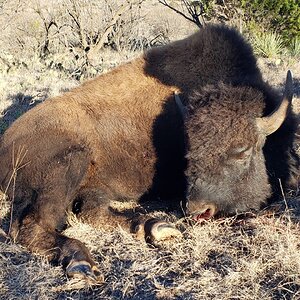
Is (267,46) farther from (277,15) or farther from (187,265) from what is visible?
(187,265)

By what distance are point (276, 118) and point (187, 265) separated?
1.75 metres

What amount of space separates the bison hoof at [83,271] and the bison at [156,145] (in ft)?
0.04

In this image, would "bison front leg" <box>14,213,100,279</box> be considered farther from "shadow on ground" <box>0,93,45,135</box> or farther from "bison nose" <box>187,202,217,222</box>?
"shadow on ground" <box>0,93,45,135</box>

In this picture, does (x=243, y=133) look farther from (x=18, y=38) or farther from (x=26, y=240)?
(x=18, y=38)

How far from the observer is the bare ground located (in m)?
3.53

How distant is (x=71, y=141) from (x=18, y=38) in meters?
13.8

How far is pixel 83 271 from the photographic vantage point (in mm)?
3943

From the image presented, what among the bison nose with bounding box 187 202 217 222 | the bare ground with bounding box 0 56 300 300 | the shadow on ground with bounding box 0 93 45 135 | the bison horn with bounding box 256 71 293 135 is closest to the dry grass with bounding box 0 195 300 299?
the bare ground with bounding box 0 56 300 300

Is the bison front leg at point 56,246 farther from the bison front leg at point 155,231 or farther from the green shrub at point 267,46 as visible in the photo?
the green shrub at point 267,46

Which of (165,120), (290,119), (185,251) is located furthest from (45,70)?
(185,251)

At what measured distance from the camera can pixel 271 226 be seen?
4324 millimetres

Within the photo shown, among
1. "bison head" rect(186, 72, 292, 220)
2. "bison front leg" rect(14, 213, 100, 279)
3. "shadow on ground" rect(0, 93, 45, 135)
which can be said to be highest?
"bison head" rect(186, 72, 292, 220)

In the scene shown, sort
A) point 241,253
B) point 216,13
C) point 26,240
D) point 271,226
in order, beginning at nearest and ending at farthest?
1. point 241,253
2. point 271,226
3. point 26,240
4. point 216,13

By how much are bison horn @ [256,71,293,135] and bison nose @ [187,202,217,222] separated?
0.90 m
